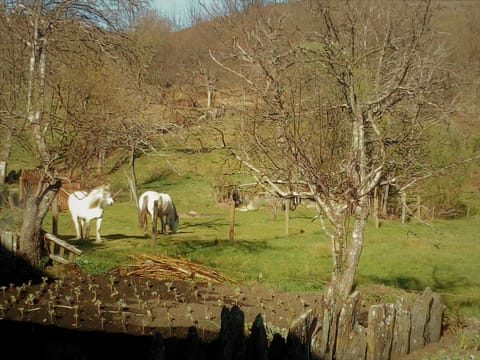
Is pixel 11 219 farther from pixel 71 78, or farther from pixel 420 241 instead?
pixel 420 241

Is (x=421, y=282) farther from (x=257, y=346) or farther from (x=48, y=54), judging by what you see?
(x=48, y=54)

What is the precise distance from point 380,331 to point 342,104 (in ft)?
13.7

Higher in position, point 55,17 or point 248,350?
point 55,17

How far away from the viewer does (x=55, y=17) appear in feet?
38.3

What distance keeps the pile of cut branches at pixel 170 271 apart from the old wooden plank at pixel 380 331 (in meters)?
5.41

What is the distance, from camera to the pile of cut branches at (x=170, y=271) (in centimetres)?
1135

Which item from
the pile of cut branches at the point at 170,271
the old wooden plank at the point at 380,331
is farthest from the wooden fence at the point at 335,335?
the pile of cut branches at the point at 170,271

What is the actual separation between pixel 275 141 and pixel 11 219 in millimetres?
9390

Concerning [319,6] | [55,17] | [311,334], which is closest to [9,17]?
[55,17]

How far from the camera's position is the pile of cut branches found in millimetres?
11352

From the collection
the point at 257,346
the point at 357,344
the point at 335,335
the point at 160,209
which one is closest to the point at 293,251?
the point at 160,209

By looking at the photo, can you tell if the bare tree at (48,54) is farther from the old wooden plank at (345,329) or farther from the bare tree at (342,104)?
the old wooden plank at (345,329)

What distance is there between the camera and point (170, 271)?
37.8ft

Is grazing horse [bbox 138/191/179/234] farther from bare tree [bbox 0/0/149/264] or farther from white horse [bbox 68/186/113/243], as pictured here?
→ bare tree [bbox 0/0/149/264]
